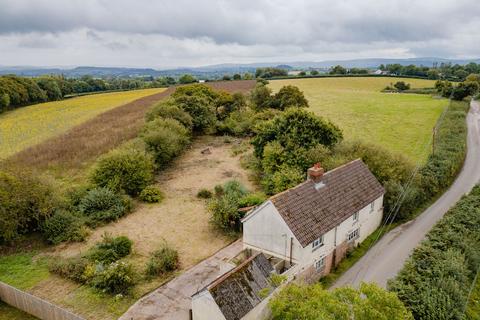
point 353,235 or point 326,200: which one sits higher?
point 326,200

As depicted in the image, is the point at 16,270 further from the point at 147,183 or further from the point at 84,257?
the point at 147,183

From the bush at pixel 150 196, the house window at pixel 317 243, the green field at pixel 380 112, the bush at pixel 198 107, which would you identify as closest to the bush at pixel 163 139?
the bush at pixel 150 196

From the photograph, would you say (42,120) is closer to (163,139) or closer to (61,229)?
(163,139)

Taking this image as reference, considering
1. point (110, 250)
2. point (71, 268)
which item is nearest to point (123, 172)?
point (110, 250)

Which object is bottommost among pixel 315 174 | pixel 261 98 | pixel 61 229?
pixel 61 229

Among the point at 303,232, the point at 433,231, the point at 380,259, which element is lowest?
the point at 380,259

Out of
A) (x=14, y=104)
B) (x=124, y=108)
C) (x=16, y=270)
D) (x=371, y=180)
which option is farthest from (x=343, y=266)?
(x=14, y=104)

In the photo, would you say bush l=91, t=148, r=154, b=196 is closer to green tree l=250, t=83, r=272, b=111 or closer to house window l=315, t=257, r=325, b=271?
house window l=315, t=257, r=325, b=271

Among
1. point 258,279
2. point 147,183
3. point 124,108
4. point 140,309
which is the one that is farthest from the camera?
point 124,108

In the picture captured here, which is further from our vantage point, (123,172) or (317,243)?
(123,172)
